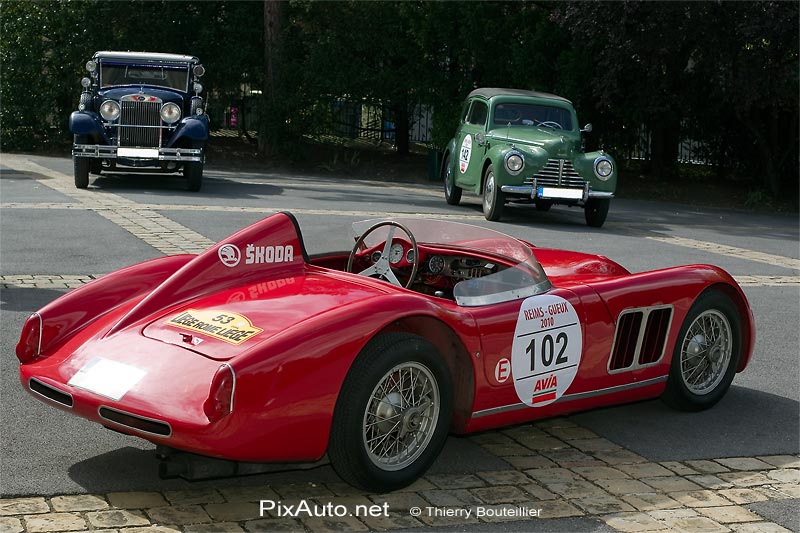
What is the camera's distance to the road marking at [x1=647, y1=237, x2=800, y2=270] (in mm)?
12781

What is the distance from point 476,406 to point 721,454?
1.43 metres

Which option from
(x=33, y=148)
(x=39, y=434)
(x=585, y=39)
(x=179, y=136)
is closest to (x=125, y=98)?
(x=179, y=136)

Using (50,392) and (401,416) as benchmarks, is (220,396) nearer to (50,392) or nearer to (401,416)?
(401,416)

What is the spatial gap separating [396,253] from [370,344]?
1.26 metres

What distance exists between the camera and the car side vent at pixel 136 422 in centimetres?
414

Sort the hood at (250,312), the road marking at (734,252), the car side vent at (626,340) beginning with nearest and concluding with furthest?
1. the hood at (250,312)
2. the car side vent at (626,340)
3. the road marking at (734,252)

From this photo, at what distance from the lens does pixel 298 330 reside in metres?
4.37

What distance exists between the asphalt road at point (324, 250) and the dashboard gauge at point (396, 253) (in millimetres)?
301

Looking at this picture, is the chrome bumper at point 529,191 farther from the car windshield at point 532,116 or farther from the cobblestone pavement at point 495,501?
the cobblestone pavement at point 495,501

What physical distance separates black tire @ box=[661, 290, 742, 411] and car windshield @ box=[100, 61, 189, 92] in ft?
45.7

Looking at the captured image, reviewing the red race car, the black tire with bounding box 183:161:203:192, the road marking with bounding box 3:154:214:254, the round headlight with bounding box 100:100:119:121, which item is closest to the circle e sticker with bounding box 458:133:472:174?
the black tire with bounding box 183:161:203:192

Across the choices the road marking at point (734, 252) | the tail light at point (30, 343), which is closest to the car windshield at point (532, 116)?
the road marking at point (734, 252)

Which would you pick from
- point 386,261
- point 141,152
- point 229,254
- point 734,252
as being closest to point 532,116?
point 734,252

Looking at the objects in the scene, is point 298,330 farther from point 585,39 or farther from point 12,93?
point 12,93
